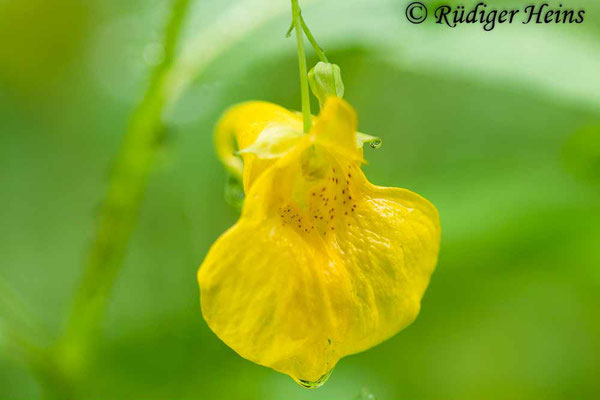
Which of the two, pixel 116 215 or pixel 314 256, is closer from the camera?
pixel 314 256

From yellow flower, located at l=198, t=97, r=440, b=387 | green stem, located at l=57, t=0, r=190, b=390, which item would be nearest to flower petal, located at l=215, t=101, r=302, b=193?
yellow flower, located at l=198, t=97, r=440, b=387

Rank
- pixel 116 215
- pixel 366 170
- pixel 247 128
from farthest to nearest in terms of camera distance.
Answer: pixel 366 170 → pixel 116 215 → pixel 247 128

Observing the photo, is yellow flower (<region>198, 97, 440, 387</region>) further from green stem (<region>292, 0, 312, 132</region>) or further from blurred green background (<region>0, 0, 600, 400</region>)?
blurred green background (<region>0, 0, 600, 400</region>)

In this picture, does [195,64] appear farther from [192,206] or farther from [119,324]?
[119,324]

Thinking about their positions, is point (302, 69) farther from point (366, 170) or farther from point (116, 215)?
point (366, 170)

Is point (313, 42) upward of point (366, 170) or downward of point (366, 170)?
upward

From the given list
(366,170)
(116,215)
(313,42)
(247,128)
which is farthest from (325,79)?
(366,170)

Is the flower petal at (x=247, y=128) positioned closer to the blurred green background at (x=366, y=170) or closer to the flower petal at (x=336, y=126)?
the flower petal at (x=336, y=126)
